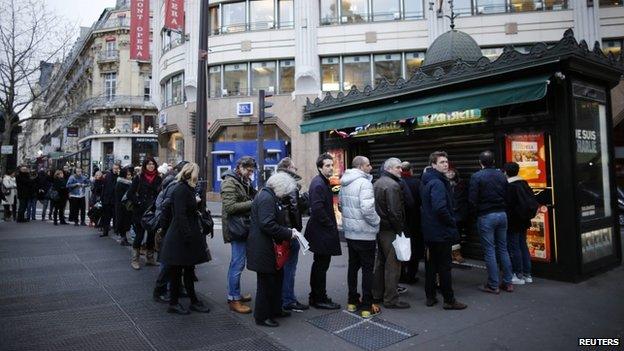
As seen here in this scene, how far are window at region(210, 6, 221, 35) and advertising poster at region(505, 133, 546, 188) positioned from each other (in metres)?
21.0

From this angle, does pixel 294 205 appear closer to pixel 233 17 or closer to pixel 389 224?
pixel 389 224

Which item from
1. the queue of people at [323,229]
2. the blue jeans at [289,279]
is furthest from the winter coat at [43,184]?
the blue jeans at [289,279]

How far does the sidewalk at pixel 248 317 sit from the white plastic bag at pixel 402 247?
69 cm

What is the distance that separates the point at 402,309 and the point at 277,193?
86.8 inches

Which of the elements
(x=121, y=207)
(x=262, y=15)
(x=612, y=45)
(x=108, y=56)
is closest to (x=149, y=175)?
(x=121, y=207)

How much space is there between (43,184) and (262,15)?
14.7 meters

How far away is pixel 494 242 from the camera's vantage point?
5891 millimetres

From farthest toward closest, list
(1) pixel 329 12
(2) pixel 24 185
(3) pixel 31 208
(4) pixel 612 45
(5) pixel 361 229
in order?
(1) pixel 329 12
(4) pixel 612 45
(3) pixel 31 208
(2) pixel 24 185
(5) pixel 361 229

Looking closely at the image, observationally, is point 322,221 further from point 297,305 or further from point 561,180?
A: point 561,180

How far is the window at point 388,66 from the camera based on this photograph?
2214 cm

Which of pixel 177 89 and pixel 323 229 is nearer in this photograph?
pixel 323 229

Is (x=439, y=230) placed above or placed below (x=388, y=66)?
below

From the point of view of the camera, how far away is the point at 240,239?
5020 millimetres

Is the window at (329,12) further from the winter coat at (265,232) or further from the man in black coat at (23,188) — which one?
the winter coat at (265,232)
